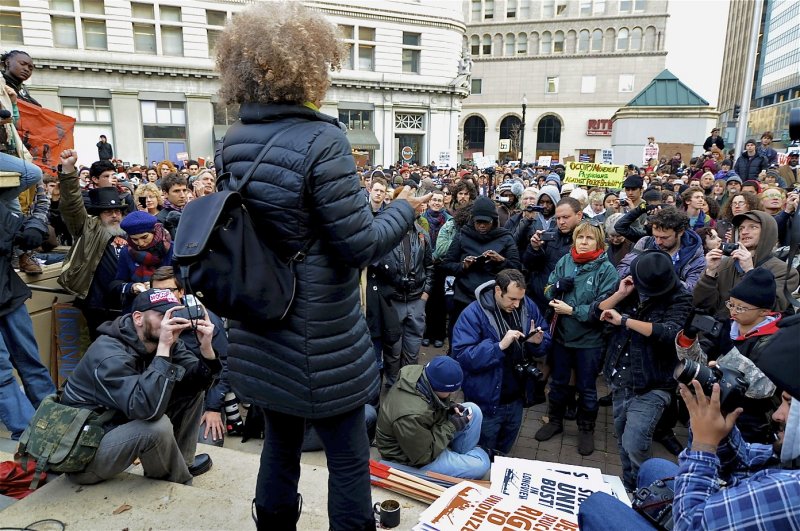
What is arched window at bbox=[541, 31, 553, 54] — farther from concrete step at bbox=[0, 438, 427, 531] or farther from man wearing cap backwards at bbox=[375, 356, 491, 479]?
concrete step at bbox=[0, 438, 427, 531]

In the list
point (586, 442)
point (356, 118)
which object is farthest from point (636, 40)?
point (586, 442)

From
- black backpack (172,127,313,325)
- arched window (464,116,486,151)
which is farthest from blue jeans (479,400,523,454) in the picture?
arched window (464,116,486,151)

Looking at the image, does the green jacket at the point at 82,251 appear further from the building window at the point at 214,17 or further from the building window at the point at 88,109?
the building window at the point at 214,17

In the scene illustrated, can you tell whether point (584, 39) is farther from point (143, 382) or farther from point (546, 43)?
point (143, 382)

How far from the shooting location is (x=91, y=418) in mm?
2803

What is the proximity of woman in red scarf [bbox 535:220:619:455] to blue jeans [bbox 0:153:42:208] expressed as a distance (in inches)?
179

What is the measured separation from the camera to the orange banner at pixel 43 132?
544 centimetres

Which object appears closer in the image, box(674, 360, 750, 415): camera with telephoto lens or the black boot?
box(674, 360, 750, 415): camera with telephoto lens

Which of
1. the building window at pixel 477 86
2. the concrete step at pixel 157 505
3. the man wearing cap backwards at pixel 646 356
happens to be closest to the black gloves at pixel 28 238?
the concrete step at pixel 157 505

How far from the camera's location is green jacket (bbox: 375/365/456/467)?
12.1ft

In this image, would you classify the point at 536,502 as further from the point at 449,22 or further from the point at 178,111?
the point at 449,22

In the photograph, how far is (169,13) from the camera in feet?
99.5

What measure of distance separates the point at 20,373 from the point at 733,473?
4751mm

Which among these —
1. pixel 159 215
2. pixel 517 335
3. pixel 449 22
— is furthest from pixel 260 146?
pixel 449 22
